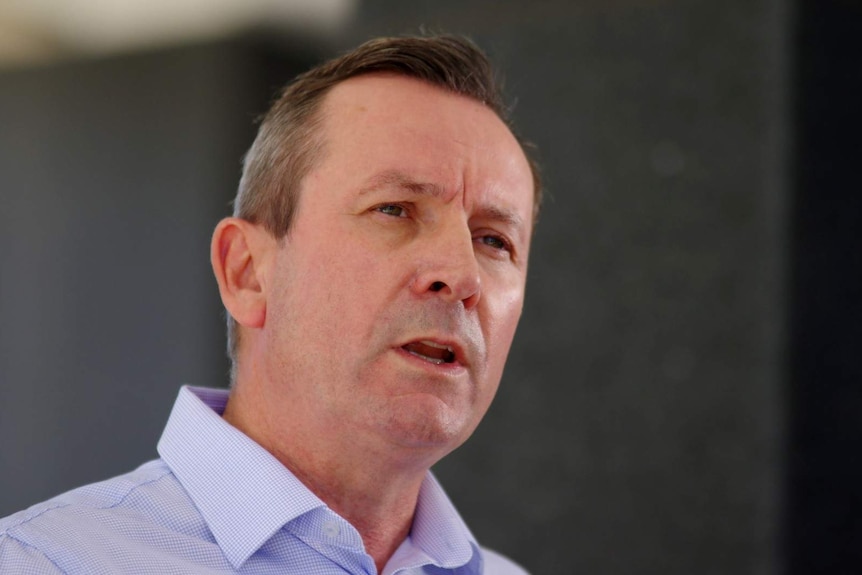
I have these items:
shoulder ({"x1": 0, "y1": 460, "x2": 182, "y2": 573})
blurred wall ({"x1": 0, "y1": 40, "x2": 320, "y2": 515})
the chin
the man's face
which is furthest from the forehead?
blurred wall ({"x1": 0, "y1": 40, "x2": 320, "y2": 515})

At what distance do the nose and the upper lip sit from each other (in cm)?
4

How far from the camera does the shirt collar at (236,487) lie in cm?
112

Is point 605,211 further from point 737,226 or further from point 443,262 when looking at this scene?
point 443,262

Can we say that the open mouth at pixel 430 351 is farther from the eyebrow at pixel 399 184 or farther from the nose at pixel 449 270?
the eyebrow at pixel 399 184

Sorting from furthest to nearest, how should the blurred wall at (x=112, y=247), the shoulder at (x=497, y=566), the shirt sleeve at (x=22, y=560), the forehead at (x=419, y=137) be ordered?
the blurred wall at (x=112, y=247) → the shoulder at (x=497, y=566) → the forehead at (x=419, y=137) → the shirt sleeve at (x=22, y=560)

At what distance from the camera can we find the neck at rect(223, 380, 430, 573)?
120 centimetres

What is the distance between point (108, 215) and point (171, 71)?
0.50 meters

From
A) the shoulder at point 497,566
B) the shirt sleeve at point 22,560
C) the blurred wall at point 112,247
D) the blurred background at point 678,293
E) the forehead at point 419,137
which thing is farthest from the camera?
the blurred wall at point 112,247

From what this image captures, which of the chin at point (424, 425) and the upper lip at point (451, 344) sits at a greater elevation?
the upper lip at point (451, 344)

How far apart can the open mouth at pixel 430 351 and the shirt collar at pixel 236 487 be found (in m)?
0.18

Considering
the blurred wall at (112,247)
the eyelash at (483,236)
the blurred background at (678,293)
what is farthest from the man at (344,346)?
the blurred wall at (112,247)

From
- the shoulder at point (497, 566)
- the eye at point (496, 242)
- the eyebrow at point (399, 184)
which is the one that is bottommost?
the shoulder at point (497, 566)

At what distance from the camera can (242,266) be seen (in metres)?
1.29

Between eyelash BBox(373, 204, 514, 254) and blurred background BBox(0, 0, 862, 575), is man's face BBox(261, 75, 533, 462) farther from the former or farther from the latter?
blurred background BBox(0, 0, 862, 575)
